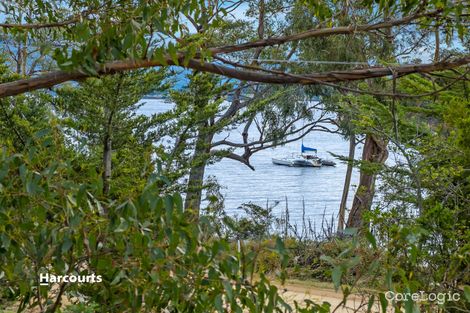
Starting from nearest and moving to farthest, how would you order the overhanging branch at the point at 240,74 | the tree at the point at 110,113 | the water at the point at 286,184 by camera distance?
the overhanging branch at the point at 240,74
the tree at the point at 110,113
the water at the point at 286,184

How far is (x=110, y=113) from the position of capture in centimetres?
771

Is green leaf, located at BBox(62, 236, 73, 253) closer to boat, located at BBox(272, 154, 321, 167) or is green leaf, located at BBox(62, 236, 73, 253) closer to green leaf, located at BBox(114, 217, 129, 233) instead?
green leaf, located at BBox(114, 217, 129, 233)

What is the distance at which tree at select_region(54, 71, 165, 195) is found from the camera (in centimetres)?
733

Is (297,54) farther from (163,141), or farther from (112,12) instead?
(112,12)

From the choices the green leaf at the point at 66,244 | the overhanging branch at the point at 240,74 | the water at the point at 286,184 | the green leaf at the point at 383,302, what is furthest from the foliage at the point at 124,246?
the water at the point at 286,184

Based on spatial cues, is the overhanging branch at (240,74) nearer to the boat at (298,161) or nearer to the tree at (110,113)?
the tree at (110,113)

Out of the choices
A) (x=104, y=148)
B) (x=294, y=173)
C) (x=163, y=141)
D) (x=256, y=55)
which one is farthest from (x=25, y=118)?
(x=294, y=173)

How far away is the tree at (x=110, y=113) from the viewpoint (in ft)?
24.0

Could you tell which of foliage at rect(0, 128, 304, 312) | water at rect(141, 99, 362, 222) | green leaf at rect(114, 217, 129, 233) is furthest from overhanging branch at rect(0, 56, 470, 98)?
water at rect(141, 99, 362, 222)

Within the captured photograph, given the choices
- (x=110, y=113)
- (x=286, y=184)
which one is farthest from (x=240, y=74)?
(x=286, y=184)

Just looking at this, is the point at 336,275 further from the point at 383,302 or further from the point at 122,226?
the point at 122,226

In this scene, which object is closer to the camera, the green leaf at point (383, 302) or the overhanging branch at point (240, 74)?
the green leaf at point (383, 302)

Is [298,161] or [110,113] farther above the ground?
[110,113]

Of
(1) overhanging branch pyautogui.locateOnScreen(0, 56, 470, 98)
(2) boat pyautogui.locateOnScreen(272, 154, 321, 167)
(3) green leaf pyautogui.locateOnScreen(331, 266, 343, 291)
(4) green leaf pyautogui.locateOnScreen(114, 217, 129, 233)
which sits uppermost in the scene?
(1) overhanging branch pyautogui.locateOnScreen(0, 56, 470, 98)
